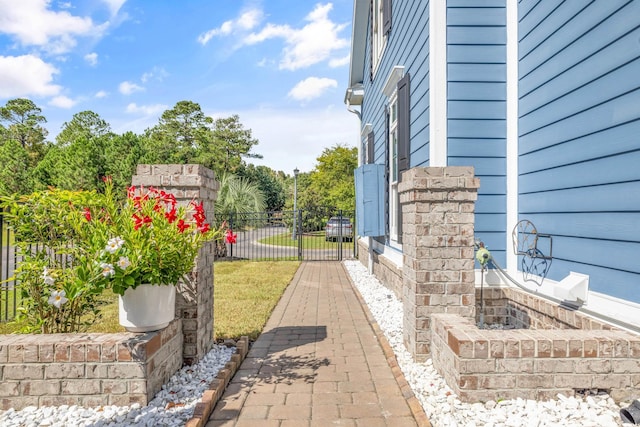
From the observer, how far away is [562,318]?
3021mm

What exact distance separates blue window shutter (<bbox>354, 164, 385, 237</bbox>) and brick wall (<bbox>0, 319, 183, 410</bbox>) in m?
4.89

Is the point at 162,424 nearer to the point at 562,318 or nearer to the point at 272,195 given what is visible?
the point at 562,318

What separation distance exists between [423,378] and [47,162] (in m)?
34.2

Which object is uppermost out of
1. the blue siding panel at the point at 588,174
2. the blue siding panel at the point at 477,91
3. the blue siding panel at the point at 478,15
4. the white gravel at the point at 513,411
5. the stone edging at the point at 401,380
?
the blue siding panel at the point at 478,15

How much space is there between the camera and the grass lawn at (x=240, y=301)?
436 centimetres

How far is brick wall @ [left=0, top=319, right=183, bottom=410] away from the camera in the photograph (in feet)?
7.80

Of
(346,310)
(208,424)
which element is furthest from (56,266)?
Result: (346,310)

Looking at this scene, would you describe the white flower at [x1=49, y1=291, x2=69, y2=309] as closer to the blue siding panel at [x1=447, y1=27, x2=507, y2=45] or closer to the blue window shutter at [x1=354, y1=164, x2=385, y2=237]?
the blue siding panel at [x1=447, y1=27, x2=507, y2=45]

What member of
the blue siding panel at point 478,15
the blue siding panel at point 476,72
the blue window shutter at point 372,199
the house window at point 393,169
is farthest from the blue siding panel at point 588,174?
the blue window shutter at point 372,199

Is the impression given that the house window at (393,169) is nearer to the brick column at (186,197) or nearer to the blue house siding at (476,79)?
the blue house siding at (476,79)

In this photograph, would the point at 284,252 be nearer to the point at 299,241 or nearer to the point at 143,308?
the point at 299,241

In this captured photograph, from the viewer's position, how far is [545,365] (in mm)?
2320

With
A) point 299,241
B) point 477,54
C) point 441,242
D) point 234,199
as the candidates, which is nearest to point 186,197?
A: point 441,242

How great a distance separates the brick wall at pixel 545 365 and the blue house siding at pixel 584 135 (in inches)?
15.5
